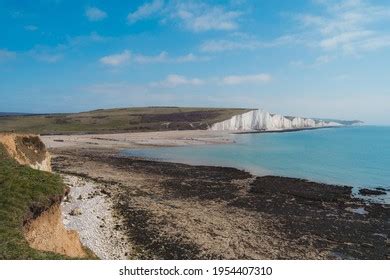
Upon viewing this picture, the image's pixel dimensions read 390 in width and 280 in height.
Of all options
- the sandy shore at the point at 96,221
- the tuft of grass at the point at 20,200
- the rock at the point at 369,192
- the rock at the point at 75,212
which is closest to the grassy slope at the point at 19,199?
the tuft of grass at the point at 20,200

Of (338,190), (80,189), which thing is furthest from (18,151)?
(338,190)

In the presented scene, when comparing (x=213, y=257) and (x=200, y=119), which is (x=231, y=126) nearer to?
(x=200, y=119)

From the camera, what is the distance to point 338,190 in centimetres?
3506

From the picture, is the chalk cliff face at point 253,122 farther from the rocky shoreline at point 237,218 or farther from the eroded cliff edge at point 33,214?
the eroded cliff edge at point 33,214

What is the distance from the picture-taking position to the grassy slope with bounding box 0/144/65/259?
9062 millimetres

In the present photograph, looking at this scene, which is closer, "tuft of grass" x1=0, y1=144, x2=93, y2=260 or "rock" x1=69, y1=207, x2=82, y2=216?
"tuft of grass" x1=0, y1=144, x2=93, y2=260

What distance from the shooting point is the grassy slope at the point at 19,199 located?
9062 mm

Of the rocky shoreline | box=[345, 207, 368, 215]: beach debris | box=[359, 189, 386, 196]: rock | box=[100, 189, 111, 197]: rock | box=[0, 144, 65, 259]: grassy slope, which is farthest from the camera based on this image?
box=[359, 189, 386, 196]: rock

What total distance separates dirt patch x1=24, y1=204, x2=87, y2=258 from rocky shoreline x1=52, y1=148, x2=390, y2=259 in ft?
12.1

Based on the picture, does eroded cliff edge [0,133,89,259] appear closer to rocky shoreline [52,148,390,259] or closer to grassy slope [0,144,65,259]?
grassy slope [0,144,65,259]

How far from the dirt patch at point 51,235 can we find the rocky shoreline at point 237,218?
3.70 metres

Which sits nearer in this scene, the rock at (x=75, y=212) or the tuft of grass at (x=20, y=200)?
the tuft of grass at (x=20, y=200)

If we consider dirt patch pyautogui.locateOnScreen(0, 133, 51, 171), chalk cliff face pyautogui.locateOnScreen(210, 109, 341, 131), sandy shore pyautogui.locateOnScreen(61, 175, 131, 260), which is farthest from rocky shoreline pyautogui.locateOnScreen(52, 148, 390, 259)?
chalk cliff face pyautogui.locateOnScreen(210, 109, 341, 131)
